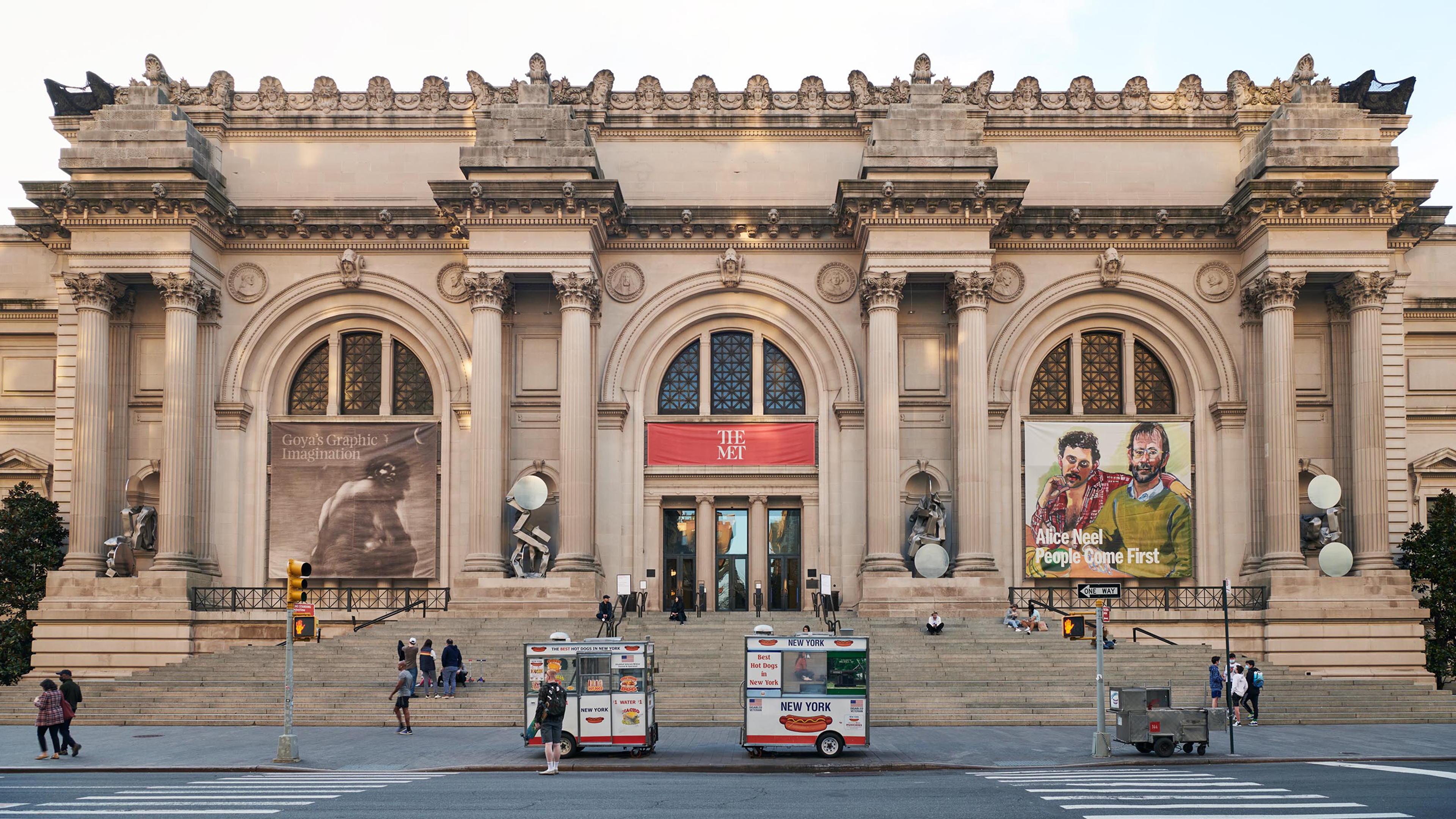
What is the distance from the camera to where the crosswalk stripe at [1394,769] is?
22734mm

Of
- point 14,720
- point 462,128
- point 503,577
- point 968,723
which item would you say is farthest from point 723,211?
point 14,720

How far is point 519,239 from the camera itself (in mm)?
43219

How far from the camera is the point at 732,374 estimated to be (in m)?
46.5

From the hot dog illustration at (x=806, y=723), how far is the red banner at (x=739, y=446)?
20.9 metres

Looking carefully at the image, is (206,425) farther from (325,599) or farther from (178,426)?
(325,599)

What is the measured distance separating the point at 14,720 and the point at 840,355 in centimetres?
2551

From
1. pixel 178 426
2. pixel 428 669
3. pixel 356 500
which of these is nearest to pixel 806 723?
pixel 428 669

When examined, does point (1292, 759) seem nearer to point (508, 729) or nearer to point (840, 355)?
point (508, 729)

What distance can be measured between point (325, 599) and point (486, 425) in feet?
25.7

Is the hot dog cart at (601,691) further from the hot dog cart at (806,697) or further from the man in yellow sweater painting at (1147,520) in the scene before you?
the man in yellow sweater painting at (1147,520)

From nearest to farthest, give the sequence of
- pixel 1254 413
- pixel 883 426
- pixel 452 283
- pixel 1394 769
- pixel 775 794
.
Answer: pixel 775 794 → pixel 1394 769 → pixel 883 426 → pixel 1254 413 → pixel 452 283

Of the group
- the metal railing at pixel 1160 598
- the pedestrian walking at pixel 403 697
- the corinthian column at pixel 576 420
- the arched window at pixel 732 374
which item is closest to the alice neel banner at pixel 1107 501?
the metal railing at pixel 1160 598

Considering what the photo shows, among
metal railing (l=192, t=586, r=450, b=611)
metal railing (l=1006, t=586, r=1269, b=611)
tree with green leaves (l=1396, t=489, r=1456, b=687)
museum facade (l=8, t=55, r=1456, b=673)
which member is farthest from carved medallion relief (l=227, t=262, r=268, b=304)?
tree with green leaves (l=1396, t=489, r=1456, b=687)

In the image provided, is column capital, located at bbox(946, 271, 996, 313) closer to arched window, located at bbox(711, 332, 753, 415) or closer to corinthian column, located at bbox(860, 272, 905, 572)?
corinthian column, located at bbox(860, 272, 905, 572)
